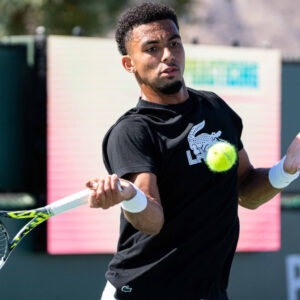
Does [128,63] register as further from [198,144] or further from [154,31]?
[198,144]

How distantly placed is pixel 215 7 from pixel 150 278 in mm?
41010

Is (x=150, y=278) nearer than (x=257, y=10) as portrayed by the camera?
Yes

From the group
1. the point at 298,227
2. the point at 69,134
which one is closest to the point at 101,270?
the point at 69,134

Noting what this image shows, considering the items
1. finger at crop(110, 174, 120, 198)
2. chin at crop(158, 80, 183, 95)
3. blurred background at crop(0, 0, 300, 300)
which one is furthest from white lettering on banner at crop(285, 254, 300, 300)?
finger at crop(110, 174, 120, 198)

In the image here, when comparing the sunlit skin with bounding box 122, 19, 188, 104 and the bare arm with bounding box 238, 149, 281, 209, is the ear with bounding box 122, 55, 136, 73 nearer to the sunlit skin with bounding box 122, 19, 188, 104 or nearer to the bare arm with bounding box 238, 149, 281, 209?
the sunlit skin with bounding box 122, 19, 188, 104

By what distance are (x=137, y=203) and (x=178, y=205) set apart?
36 cm

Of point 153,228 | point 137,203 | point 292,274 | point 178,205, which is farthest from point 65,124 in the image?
point 137,203

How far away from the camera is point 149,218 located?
3357mm

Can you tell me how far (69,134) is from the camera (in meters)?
6.85

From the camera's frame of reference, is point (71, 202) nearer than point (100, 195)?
No

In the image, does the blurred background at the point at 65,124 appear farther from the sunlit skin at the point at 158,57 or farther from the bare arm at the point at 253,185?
the sunlit skin at the point at 158,57

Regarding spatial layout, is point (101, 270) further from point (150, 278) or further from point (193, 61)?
point (150, 278)

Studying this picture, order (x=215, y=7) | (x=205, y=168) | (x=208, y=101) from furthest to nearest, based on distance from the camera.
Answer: (x=215, y=7), (x=208, y=101), (x=205, y=168)

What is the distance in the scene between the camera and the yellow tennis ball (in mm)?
3545
